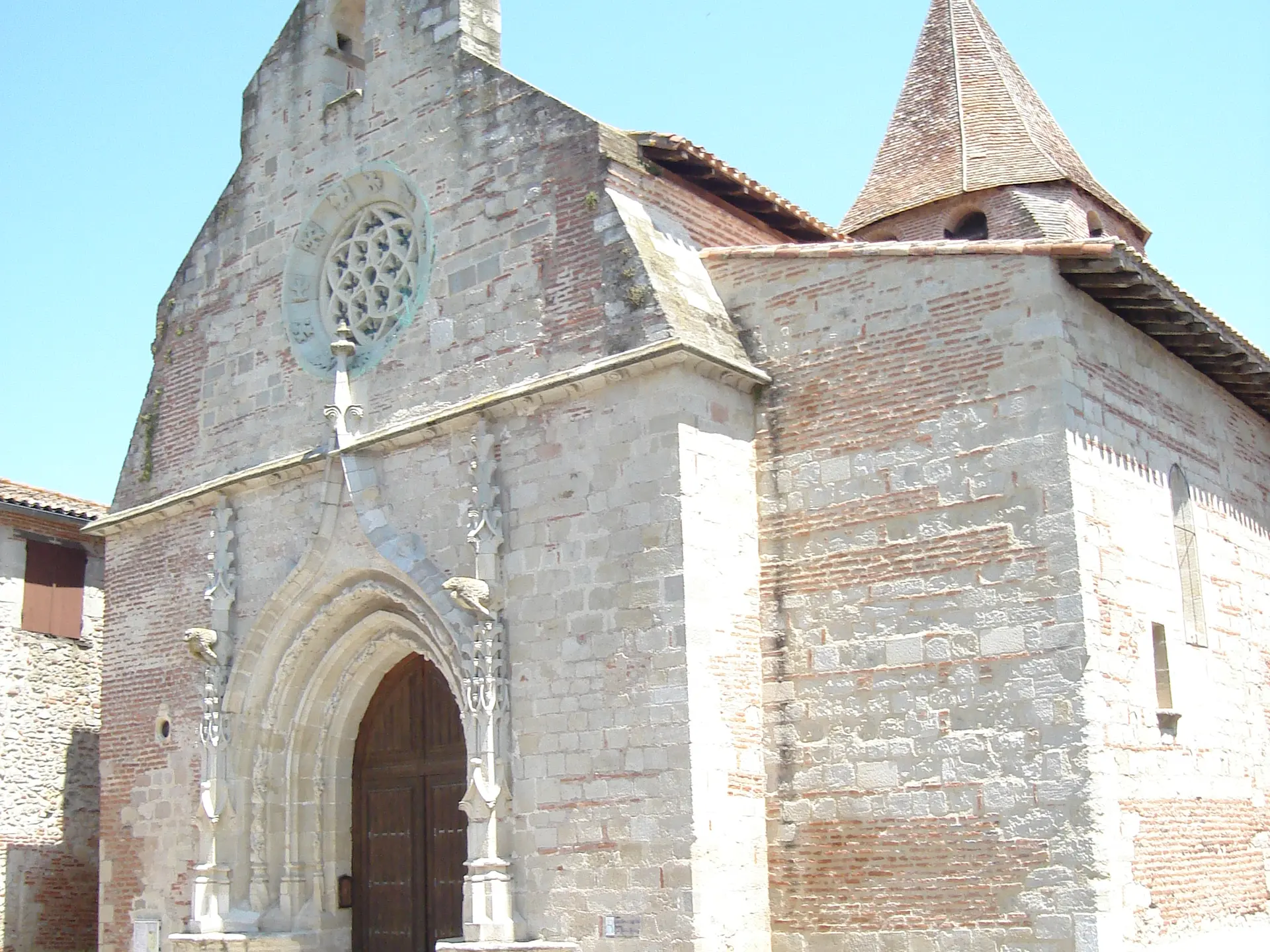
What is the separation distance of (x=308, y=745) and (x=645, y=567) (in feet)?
14.5

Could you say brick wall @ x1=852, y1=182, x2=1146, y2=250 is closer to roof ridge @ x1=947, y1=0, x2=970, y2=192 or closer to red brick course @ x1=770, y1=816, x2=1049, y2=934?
roof ridge @ x1=947, y1=0, x2=970, y2=192

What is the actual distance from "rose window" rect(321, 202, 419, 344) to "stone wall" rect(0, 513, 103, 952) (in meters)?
5.80

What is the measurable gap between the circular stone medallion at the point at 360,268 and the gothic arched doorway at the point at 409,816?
307 centimetres

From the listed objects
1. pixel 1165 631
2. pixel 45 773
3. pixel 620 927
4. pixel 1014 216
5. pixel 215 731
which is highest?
pixel 1014 216

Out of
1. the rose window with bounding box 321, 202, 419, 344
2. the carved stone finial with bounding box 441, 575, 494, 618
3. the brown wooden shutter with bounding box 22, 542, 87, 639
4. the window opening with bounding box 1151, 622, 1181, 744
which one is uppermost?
the rose window with bounding box 321, 202, 419, 344

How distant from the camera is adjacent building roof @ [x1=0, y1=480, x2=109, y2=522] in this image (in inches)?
662

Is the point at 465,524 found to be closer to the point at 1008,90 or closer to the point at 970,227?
the point at 970,227

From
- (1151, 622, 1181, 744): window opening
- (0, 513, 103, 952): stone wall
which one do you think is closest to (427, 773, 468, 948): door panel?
(1151, 622, 1181, 744): window opening

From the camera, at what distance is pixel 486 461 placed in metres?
11.7

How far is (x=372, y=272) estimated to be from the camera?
13680 mm

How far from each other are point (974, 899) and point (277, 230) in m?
9.20

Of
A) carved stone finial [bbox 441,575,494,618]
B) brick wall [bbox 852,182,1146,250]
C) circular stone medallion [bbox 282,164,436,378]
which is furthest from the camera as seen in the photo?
brick wall [bbox 852,182,1146,250]

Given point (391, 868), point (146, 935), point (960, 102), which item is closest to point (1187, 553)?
point (391, 868)

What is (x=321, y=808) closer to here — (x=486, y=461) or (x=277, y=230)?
(x=486, y=461)
